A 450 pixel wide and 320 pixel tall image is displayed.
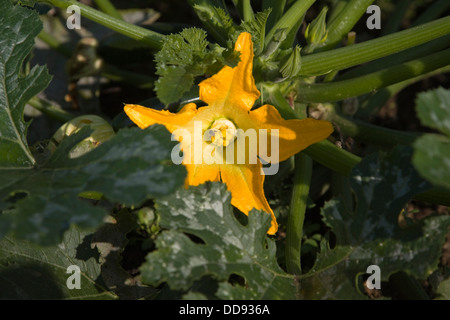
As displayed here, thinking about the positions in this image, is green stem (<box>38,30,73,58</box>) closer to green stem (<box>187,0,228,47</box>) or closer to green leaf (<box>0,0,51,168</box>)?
green leaf (<box>0,0,51,168</box>)

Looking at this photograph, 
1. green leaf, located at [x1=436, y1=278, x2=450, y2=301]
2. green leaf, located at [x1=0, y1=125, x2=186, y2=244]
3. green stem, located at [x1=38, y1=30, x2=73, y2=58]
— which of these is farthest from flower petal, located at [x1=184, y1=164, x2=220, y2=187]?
green stem, located at [x1=38, y1=30, x2=73, y2=58]

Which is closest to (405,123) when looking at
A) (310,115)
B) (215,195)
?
(310,115)

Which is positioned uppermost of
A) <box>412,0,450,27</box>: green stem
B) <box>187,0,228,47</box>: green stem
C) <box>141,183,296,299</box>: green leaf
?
<box>412,0,450,27</box>: green stem

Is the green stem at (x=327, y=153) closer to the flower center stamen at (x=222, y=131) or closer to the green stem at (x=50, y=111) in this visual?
A: the flower center stamen at (x=222, y=131)

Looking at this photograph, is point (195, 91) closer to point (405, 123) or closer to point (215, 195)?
Result: point (215, 195)

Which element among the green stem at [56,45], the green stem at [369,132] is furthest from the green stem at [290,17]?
the green stem at [56,45]

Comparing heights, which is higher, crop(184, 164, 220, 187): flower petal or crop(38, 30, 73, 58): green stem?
crop(38, 30, 73, 58): green stem
